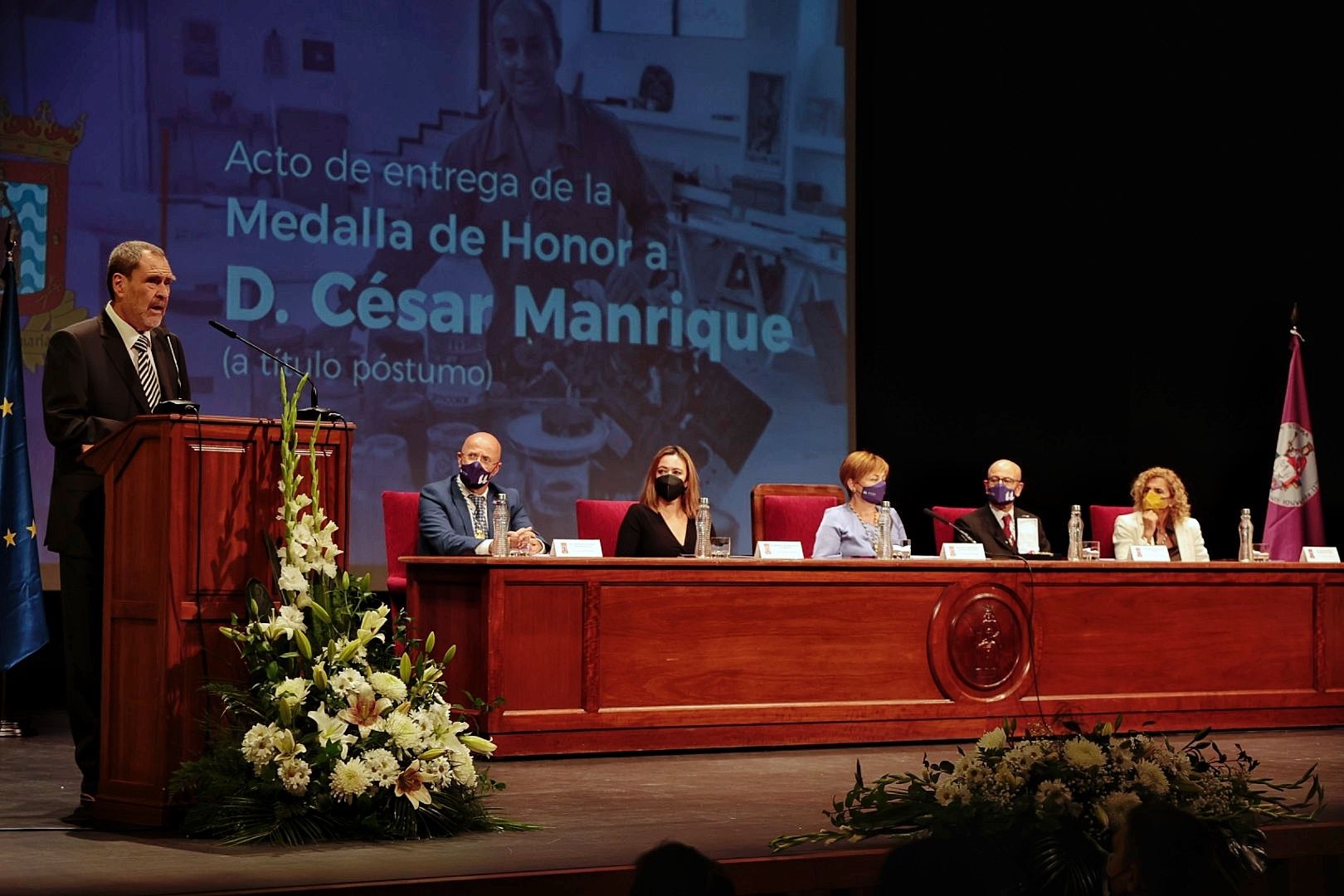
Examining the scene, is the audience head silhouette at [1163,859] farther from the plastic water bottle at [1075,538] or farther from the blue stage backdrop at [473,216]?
the blue stage backdrop at [473,216]

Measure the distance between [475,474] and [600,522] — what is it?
572 millimetres

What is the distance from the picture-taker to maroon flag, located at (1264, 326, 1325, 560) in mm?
7801

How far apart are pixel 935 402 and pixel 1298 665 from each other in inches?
90.0

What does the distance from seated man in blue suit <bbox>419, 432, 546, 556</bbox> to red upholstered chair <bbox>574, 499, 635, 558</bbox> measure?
0.24m

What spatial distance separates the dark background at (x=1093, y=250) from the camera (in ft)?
25.7

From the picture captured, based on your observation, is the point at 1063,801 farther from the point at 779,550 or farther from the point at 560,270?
the point at 560,270

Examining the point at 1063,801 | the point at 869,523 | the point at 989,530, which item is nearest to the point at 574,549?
the point at 869,523

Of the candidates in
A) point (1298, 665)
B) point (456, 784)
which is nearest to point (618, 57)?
point (1298, 665)

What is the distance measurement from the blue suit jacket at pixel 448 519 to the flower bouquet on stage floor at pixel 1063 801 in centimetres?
331

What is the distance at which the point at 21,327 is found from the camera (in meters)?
6.07

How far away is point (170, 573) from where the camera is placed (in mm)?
3350

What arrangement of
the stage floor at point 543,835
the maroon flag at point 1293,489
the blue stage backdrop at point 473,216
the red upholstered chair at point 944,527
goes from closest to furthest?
1. the stage floor at point 543,835
2. the blue stage backdrop at point 473,216
3. the red upholstered chair at point 944,527
4. the maroon flag at point 1293,489

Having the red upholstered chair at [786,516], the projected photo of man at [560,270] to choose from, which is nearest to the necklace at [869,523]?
the red upholstered chair at [786,516]

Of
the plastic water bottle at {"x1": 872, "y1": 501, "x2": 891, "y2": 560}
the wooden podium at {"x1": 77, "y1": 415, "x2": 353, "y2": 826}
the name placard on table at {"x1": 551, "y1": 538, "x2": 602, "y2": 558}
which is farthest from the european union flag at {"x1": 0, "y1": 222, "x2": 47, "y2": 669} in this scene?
the plastic water bottle at {"x1": 872, "y1": 501, "x2": 891, "y2": 560}
